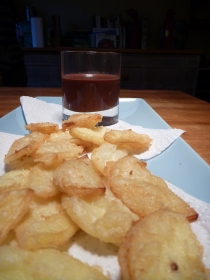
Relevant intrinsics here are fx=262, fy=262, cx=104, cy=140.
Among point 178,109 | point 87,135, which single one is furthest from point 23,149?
point 178,109

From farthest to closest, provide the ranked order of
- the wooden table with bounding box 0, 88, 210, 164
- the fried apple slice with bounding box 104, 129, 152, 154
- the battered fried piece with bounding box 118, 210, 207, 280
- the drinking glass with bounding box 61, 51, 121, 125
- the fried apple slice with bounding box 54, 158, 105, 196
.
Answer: the drinking glass with bounding box 61, 51, 121, 125
the wooden table with bounding box 0, 88, 210, 164
the fried apple slice with bounding box 104, 129, 152, 154
the fried apple slice with bounding box 54, 158, 105, 196
the battered fried piece with bounding box 118, 210, 207, 280

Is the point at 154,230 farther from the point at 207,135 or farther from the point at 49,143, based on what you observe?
the point at 207,135

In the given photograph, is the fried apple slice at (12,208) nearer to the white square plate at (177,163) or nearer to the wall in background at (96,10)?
the white square plate at (177,163)

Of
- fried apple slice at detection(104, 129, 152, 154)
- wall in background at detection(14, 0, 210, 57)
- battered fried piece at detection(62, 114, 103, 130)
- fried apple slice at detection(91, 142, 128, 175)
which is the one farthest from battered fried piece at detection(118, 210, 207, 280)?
wall in background at detection(14, 0, 210, 57)

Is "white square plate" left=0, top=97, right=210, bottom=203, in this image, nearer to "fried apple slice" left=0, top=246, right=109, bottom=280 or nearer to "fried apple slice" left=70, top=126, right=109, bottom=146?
"fried apple slice" left=70, top=126, right=109, bottom=146

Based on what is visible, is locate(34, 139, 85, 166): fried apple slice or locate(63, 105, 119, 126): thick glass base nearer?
locate(34, 139, 85, 166): fried apple slice

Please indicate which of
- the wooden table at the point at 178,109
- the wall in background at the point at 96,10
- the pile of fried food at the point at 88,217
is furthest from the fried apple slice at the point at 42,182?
the wall in background at the point at 96,10
